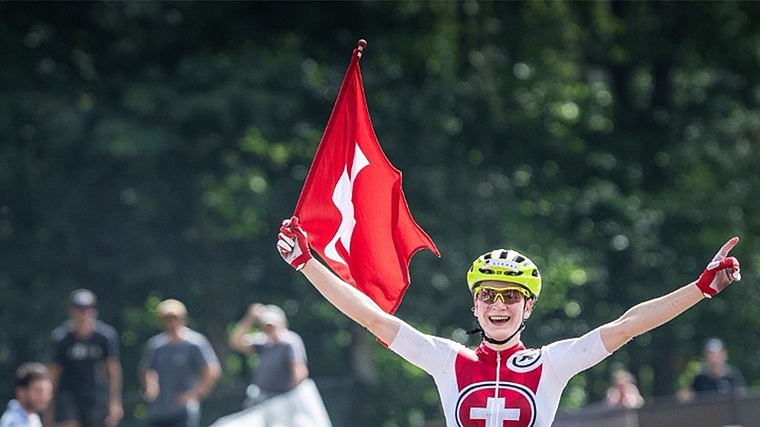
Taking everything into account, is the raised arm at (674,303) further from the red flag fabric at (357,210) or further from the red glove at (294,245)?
the red flag fabric at (357,210)

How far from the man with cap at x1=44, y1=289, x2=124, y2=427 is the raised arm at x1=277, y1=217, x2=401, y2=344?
882 cm

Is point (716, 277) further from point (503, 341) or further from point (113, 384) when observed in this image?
point (113, 384)

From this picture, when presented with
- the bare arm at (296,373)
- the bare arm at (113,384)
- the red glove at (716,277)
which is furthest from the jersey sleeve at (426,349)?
the bare arm at (113,384)

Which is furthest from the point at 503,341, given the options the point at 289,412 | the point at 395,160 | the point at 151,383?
the point at 395,160

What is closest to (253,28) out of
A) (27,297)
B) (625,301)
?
(27,297)

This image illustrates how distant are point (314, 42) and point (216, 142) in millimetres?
2624

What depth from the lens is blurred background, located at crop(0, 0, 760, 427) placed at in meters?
25.6

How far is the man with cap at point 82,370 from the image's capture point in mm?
15414

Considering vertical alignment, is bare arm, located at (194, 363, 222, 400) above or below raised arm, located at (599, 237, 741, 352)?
above

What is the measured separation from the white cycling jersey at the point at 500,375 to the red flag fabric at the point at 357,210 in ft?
3.85

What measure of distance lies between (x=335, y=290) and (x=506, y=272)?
700 millimetres

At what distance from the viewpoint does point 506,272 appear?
648 cm

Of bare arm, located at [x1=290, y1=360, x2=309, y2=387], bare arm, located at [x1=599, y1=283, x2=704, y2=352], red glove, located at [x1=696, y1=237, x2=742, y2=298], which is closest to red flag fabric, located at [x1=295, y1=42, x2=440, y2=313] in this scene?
bare arm, located at [x1=599, y1=283, x2=704, y2=352]

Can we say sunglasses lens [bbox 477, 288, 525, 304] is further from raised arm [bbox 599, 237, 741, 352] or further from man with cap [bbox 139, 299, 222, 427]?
man with cap [bbox 139, 299, 222, 427]
